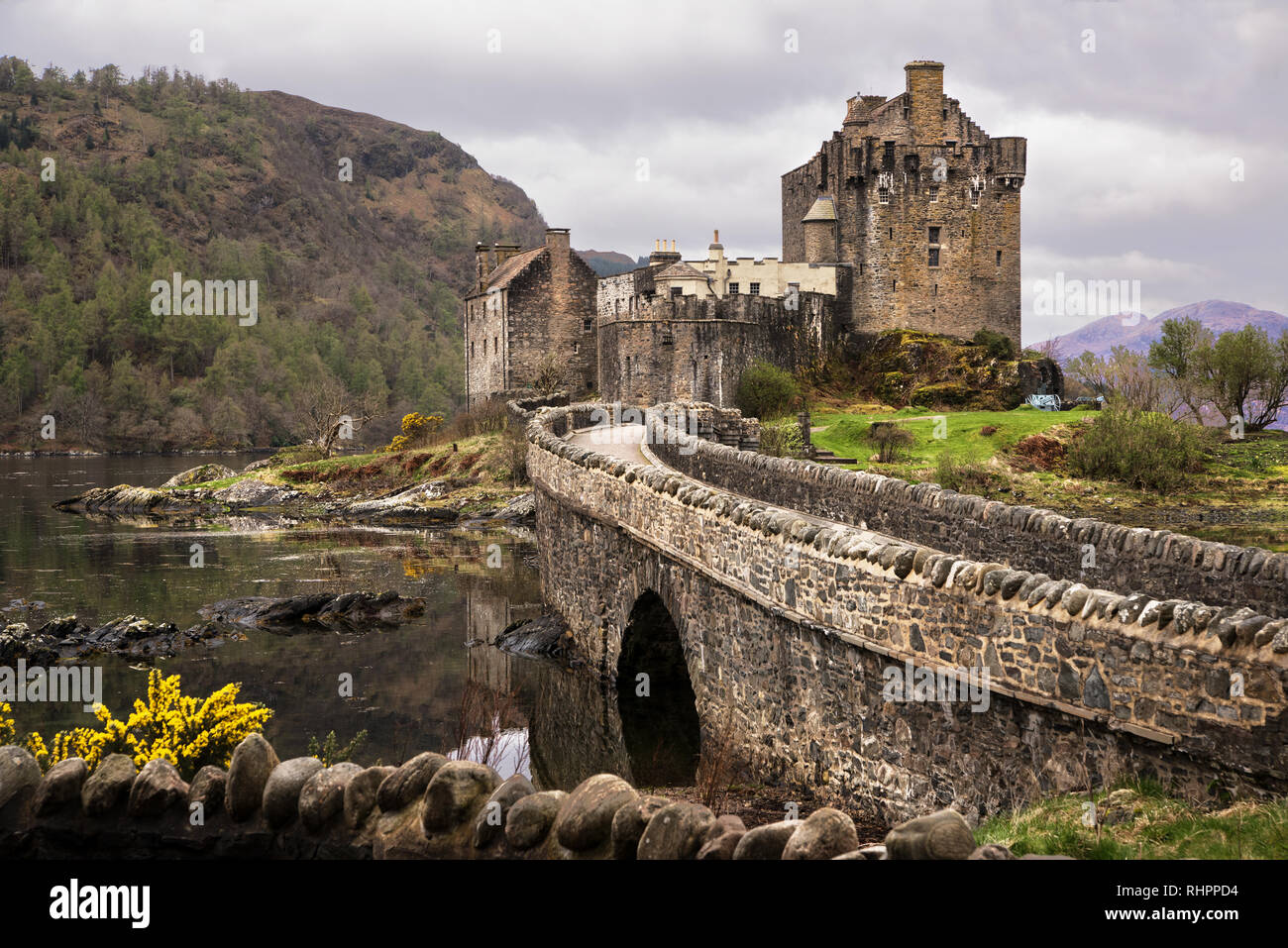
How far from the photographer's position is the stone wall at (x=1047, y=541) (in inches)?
458

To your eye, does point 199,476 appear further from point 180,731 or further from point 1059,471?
point 180,731

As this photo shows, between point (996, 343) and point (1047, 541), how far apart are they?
42.6m

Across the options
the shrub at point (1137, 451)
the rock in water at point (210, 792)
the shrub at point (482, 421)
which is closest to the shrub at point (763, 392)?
the shrub at point (482, 421)

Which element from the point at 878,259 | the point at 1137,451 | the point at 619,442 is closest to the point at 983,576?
the point at 619,442

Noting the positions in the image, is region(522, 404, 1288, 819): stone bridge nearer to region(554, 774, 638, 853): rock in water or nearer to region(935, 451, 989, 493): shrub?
region(554, 774, 638, 853): rock in water

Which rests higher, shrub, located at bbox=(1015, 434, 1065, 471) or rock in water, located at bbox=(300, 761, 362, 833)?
shrub, located at bbox=(1015, 434, 1065, 471)

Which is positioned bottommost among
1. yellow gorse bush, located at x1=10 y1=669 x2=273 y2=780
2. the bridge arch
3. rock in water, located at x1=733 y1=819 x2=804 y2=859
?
the bridge arch

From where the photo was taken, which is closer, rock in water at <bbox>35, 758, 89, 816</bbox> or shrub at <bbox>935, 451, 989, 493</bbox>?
rock in water at <bbox>35, 758, 89, 816</bbox>

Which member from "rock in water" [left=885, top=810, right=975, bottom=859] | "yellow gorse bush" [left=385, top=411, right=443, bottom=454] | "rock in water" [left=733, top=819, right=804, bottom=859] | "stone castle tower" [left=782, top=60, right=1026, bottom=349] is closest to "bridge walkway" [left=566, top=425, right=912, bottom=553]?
"rock in water" [left=733, top=819, right=804, bottom=859]

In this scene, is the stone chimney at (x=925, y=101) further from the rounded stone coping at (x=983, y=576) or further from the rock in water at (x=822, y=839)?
the rock in water at (x=822, y=839)

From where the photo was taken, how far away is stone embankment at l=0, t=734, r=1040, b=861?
5.73m

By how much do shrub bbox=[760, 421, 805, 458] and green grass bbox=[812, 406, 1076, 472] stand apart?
1607mm

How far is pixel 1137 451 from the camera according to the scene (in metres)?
40.2
